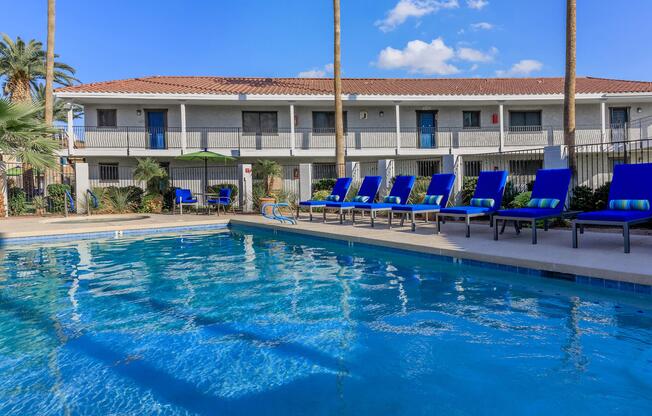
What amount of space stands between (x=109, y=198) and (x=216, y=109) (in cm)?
743

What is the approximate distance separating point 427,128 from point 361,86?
4551mm

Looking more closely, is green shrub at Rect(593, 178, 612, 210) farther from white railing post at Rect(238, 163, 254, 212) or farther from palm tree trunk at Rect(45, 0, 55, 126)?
palm tree trunk at Rect(45, 0, 55, 126)

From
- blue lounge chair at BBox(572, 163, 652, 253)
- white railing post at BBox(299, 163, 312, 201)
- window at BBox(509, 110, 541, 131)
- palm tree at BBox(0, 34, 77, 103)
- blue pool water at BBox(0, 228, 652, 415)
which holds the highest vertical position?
palm tree at BBox(0, 34, 77, 103)

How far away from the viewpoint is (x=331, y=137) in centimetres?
2222

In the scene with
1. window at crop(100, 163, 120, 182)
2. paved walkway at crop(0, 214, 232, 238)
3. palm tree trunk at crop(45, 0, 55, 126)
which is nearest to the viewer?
paved walkway at crop(0, 214, 232, 238)

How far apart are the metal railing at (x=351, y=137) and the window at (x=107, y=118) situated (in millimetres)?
686

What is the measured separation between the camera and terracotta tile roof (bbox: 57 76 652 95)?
21188 millimetres

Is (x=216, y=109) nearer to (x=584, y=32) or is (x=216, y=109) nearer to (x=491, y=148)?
(x=491, y=148)

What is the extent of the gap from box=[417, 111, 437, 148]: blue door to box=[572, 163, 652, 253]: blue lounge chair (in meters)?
16.5

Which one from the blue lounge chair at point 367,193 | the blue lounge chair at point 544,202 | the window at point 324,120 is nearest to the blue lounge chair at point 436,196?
the blue lounge chair at point 544,202

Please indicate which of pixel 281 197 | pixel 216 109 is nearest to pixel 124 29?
pixel 216 109

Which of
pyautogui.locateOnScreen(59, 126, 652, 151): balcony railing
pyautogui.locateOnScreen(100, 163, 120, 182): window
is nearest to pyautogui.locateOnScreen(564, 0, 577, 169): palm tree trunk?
pyautogui.locateOnScreen(59, 126, 652, 151): balcony railing

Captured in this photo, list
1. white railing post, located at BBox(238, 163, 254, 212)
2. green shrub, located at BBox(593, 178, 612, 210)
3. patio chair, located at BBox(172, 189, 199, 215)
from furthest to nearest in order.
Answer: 1. white railing post, located at BBox(238, 163, 254, 212)
2. patio chair, located at BBox(172, 189, 199, 215)
3. green shrub, located at BBox(593, 178, 612, 210)

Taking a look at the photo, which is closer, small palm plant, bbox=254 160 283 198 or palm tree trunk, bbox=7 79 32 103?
small palm plant, bbox=254 160 283 198
